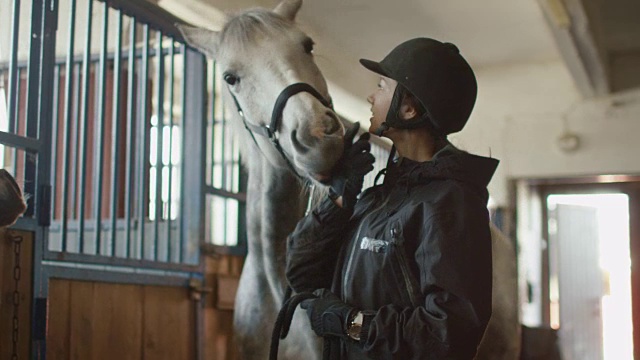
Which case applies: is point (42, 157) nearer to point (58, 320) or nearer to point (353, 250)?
point (58, 320)

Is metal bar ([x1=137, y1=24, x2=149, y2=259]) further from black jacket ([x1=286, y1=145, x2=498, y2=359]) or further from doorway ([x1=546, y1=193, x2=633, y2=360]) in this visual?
doorway ([x1=546, y1=193, x2=633, y2=360])

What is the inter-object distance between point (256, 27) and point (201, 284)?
1034 millimetres

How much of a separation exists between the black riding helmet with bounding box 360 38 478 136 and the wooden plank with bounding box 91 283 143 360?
1.12 metres

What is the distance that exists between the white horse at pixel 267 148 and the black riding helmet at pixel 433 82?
414 mm

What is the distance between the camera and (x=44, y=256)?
1.90 meters

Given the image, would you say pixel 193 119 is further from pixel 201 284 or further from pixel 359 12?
pixel 359 12

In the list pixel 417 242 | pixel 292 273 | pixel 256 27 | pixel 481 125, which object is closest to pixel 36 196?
pixel 256 27

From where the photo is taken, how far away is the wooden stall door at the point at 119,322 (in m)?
1.97

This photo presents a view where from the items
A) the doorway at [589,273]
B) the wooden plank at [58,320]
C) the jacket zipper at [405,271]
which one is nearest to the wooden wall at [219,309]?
the wooden plank at [58,320]

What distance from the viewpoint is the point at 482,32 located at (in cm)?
539

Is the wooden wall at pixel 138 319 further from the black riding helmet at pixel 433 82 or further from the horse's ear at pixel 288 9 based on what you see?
the black riding helmet at pixel 433 82

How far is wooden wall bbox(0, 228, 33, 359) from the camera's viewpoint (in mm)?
1747

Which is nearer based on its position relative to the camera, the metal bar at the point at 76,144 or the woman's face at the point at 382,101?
the woman's face at the point at 382,101

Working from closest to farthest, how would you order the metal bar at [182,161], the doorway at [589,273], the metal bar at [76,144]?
the metal bar at [76,144] → the metal bar at [182,161] → the doorway at [589,273]
